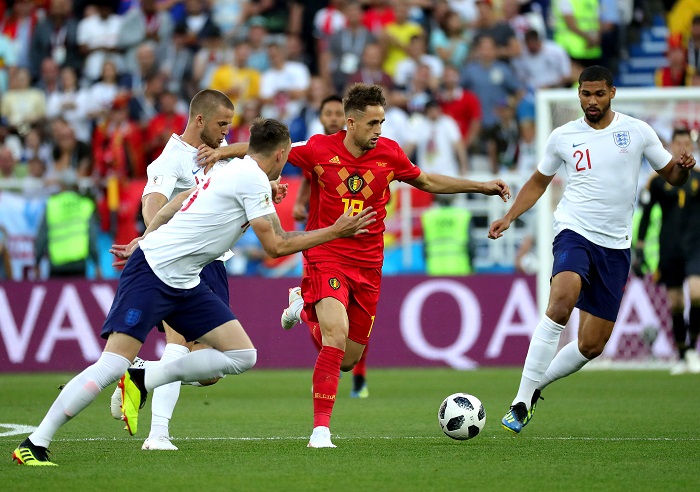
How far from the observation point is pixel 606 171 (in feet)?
31.2

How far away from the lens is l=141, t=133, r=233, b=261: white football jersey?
28.6 ft

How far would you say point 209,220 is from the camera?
7.67 meters

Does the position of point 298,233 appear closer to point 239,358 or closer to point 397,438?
point 239,358

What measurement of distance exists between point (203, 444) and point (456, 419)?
1.80 metres

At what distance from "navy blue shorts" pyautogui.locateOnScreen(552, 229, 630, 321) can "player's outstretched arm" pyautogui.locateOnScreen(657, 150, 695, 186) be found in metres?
0.70

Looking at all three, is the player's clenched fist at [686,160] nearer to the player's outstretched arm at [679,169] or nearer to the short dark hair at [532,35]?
the player's outstretched arm at [679,169]

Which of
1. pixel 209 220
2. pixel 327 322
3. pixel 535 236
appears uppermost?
pixel 209 220

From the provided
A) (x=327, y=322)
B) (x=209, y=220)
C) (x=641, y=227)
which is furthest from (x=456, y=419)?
(x=641, y=227)

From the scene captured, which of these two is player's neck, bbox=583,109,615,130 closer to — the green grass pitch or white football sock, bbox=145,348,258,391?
the green grass pitch

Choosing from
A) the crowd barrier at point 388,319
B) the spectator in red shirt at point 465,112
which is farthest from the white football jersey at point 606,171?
the spectator in red shirt at point 465,112

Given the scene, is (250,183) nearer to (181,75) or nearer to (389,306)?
(389,306)

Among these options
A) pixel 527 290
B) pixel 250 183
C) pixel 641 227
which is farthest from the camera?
pixel 527 290

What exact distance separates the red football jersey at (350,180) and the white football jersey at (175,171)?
0.76 meters

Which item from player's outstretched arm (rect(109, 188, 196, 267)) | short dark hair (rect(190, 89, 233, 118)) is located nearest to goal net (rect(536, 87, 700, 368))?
short dark hair (rect(190, 89, 233, 118))
